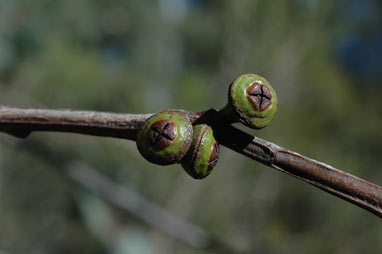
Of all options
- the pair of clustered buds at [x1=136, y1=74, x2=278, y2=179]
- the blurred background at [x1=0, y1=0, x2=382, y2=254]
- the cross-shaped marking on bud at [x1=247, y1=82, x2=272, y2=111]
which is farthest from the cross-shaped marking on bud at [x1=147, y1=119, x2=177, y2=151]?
the blurred background at [x1=0, y1=0, x2=382, y2=254]

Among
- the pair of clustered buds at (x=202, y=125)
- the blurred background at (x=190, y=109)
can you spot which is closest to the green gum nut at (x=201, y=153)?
the pair of clustered buds at (x=202, y=125)

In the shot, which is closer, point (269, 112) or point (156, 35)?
point (269, 112)

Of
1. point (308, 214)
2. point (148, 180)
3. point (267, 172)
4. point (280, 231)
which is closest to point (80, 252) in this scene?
point (148, 180)

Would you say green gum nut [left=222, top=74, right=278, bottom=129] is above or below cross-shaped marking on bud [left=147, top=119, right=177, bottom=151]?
above

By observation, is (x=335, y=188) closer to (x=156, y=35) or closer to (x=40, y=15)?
(x=40, y=15)

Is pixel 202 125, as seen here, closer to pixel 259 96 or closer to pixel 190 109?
pixel 259 96

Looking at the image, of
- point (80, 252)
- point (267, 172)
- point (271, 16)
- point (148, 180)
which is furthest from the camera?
point (267, 172)

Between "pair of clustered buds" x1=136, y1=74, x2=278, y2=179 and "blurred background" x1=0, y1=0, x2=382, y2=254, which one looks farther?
"blurred background" x1=0, y1=0, x2=382, y2=254

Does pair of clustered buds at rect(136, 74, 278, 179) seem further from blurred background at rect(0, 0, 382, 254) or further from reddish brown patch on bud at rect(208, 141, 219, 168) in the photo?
blurred background at rect(0, 0, 382, 254)
